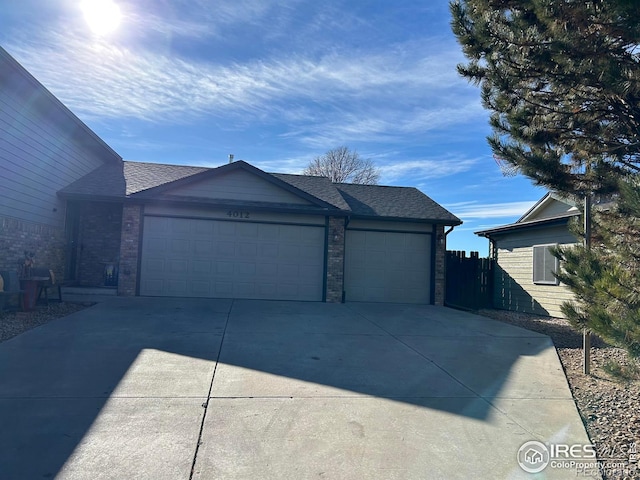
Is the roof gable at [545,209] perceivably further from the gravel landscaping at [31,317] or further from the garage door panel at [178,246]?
Result: the gravel landscaping at [31,317]

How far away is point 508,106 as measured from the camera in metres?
5.57

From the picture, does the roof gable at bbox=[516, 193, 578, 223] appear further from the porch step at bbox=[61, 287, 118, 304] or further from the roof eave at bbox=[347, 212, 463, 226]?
the porch step at bbox=[61, 287, 118, 304]

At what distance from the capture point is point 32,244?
10984mm

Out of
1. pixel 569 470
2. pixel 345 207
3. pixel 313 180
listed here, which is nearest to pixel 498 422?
pixel 569 470

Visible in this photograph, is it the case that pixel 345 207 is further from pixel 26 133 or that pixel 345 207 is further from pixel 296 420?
pixel 296 420

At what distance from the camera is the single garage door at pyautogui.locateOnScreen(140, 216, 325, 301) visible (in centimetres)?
1239

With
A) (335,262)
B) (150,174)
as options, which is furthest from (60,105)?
(335,262)

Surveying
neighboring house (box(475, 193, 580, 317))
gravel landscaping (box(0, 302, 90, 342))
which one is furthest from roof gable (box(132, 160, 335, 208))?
neighboring house (box(475, 193, 580, 317))

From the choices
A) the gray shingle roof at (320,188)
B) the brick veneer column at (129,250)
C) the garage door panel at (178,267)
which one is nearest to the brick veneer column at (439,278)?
the gray shingle roof at (320,188)

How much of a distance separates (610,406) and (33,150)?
499 inches

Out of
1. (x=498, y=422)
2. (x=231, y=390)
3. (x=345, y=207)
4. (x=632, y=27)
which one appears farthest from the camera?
(x=345, y=207)

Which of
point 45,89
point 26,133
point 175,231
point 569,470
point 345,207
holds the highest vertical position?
point 45,89

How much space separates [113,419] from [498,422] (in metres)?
3.66

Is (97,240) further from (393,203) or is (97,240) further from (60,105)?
(393,203)
